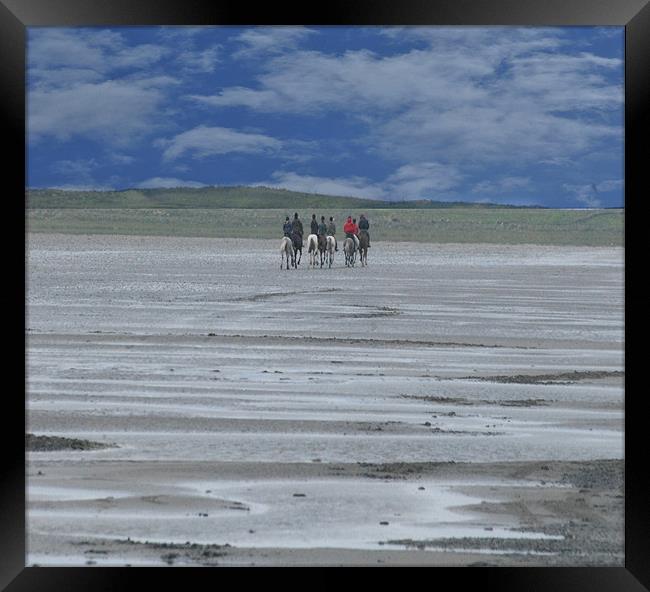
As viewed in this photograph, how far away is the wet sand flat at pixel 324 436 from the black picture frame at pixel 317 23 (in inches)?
43.3

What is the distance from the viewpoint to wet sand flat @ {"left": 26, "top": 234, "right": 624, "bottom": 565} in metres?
7.18

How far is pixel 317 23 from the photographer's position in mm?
5957

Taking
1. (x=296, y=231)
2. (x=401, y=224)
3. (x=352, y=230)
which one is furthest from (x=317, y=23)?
(x=401, y=224)

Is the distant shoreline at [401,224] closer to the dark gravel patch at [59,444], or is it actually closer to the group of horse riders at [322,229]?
the group of horse riders at [322,229]

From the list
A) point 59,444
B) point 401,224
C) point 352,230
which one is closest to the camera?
point 59,444

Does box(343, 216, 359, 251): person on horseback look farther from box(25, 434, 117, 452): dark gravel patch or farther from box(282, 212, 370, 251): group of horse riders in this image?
box(25, 434, 117, 452): dark gravel patch

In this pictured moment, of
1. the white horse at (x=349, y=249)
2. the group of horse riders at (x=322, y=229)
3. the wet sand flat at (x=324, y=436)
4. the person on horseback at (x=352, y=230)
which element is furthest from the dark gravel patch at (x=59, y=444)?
the white horse at (x=349, y=249)

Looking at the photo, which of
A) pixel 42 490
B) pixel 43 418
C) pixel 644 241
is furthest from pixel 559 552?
pixel 43 418

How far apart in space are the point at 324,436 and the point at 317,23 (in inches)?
205

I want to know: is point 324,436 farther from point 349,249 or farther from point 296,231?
point 349,249

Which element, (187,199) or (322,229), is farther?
(187,199)

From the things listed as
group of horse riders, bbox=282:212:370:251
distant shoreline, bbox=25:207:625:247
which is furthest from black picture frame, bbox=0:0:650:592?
distant shoreline, bbox=25:207:625:247

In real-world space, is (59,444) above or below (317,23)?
below

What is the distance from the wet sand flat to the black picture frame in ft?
3.61
